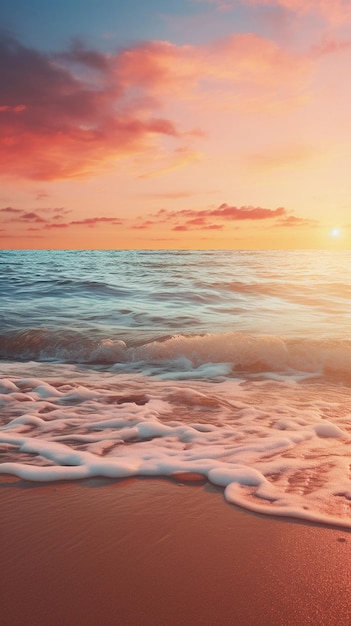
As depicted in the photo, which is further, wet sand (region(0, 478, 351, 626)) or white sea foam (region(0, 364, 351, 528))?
white sea foam (region(0, 364, 351, 528))

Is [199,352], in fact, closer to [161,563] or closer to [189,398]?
[189,398]

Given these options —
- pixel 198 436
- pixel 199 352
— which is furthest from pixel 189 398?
pixel 199 352

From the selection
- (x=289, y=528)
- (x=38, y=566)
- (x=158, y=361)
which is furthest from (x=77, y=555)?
(x=158, y=361)

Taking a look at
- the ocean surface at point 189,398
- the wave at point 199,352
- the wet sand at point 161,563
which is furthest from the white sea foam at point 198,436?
the wave at point 199,352

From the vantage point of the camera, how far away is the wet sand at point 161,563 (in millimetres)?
1942

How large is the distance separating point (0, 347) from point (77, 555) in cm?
752

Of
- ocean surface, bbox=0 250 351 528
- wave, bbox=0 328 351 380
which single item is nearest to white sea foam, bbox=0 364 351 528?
ocean surface, bbox=0 250 351 528

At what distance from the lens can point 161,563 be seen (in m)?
2.30

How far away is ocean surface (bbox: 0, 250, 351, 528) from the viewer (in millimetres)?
3375

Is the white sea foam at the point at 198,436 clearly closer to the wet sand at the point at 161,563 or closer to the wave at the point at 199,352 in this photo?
the wet sand at the point at 161,563

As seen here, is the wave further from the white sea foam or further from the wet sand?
the wet sand

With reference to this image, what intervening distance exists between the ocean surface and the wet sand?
0.30m

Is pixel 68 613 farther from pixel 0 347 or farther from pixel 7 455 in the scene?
pixel 0 347

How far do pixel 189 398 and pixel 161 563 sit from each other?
10.8 feet
